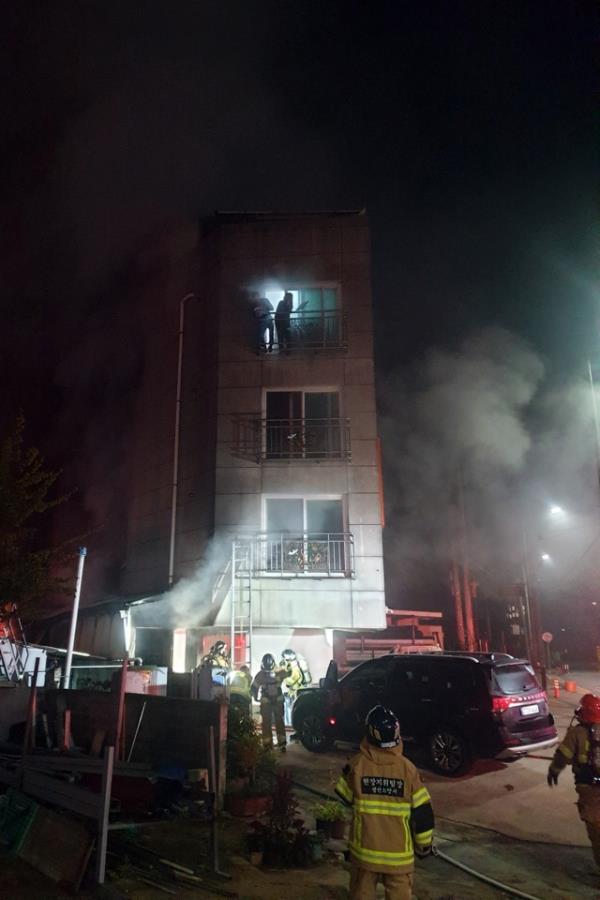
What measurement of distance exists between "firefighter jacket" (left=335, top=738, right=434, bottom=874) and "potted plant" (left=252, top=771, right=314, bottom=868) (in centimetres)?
163

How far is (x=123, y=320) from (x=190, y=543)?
755cm

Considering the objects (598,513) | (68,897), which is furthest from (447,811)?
(598,513)

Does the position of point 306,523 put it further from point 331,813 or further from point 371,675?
point 331,813

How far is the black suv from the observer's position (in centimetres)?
775

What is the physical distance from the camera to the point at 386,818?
Result: 11.1 ft

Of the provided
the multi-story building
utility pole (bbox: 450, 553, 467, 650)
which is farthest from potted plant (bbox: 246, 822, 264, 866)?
utility pole (bbox: 450, 553, 467, 650)

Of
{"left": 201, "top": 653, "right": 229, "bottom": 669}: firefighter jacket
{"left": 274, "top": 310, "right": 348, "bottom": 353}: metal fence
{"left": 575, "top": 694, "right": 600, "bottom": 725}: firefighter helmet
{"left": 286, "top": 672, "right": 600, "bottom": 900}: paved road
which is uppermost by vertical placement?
{"left": 274, "top": 310, "right": 348, "bottom": 353}: metal fence

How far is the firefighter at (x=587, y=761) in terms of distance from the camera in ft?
15.6

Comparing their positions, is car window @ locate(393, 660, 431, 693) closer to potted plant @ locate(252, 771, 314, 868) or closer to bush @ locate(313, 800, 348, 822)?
bush @ locate(313, 800, 348, 822)

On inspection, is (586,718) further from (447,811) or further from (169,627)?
(169,627)

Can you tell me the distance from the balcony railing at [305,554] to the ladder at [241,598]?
25 centimetres

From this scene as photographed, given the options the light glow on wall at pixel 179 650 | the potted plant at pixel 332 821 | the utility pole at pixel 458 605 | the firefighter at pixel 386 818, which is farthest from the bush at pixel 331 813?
the utility pole at pixel 458 605

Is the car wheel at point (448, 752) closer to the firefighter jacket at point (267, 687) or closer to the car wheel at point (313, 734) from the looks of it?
the car wheel at point (313, 734)

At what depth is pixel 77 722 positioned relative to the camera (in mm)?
6672
